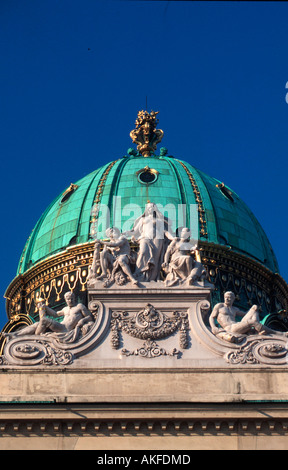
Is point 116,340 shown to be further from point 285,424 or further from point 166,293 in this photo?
point 285,424

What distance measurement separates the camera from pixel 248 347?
3434cm

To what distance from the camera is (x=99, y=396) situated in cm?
3328

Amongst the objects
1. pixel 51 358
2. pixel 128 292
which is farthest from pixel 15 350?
pixel 128 292

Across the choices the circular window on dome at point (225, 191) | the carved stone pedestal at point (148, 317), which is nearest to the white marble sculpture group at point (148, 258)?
the carved stone pedestal at point (148, 317)

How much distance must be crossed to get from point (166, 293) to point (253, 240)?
11.5m

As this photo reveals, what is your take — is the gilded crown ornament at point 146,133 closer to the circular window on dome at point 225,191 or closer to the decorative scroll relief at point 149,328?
the circular window on dome at point 225,191

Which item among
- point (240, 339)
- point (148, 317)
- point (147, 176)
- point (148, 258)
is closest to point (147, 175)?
point (147, 176)

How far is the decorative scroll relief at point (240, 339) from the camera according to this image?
3416cm

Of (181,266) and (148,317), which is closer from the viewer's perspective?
(148,317)

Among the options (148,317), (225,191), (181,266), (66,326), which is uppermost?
(225,191)

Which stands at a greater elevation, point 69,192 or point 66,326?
point 69,192

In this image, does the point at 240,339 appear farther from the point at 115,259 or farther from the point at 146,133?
the point at 146,133

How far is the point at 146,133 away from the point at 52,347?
16.1 metres

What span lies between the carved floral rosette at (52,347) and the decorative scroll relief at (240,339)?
7.70ft
